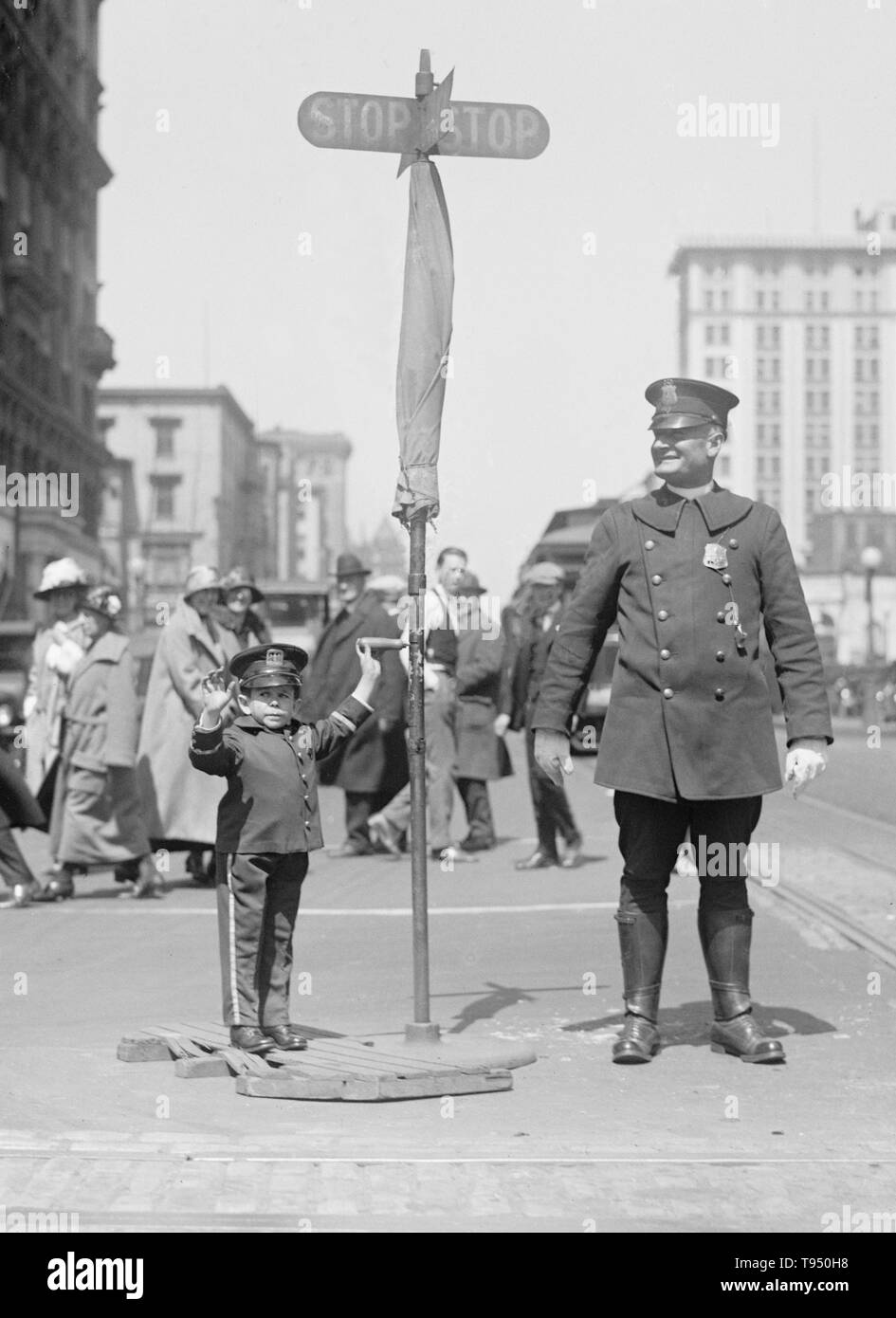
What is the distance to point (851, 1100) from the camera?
18.4 feet

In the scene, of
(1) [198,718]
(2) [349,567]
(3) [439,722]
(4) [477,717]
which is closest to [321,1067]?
(1) [198,718]

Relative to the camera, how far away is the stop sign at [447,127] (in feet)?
20.5

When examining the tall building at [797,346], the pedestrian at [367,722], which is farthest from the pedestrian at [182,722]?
the tall building at [797,346]

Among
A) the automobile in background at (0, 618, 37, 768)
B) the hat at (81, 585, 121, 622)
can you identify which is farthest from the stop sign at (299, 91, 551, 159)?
the automobile in background at (0, 618, 37, 768)

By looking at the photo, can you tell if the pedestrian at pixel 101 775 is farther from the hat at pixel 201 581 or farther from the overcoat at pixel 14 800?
the hat at pixel 201 581

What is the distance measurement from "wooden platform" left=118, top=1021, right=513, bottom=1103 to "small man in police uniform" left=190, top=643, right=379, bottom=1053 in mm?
127

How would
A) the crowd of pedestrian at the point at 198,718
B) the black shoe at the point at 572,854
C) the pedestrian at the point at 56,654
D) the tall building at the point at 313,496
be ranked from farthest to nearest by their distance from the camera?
the tall building at the point at 313,496 → the black shoe at the point at 572,854 → the pedestrian at the point at 56,654 → the crowd of pedestrian at the point at 198,718

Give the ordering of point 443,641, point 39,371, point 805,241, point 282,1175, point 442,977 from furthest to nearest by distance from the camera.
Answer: point 805,241 < point 39,371 < point 443,641 < point 442,977 < point 282,1175

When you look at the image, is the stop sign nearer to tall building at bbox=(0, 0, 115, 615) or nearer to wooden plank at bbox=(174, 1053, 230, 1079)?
wooden plank at bbox=(174, 1053, 230, 1079)

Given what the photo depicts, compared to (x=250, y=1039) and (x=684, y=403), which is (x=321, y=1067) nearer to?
(x=250, y=1039)

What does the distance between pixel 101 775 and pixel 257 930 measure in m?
4.94

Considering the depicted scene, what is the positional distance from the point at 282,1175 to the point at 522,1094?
1168 mm

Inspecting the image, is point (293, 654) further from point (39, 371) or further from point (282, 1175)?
point (39, 371)

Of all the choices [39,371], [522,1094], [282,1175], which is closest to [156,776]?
[522,1094]
